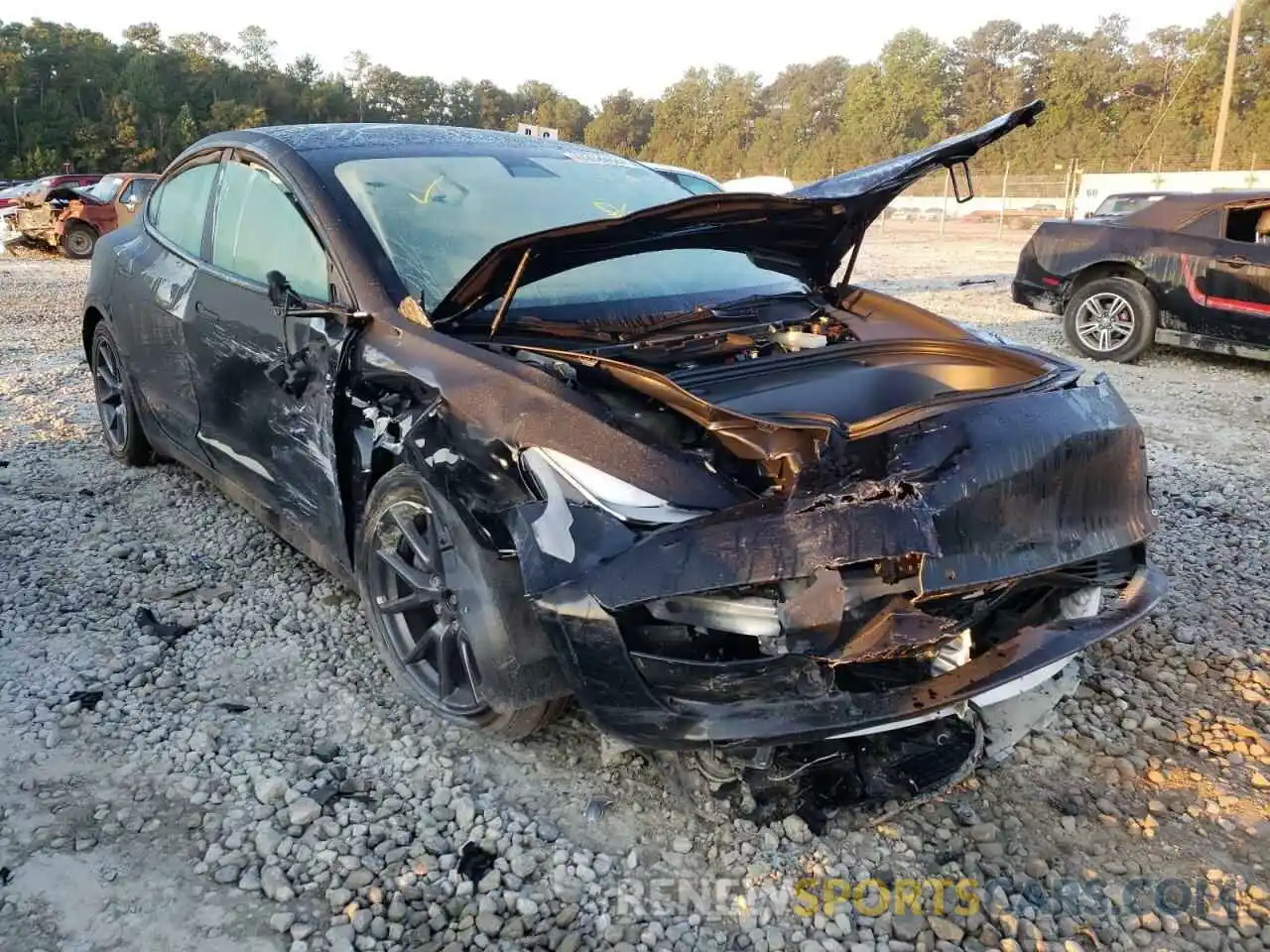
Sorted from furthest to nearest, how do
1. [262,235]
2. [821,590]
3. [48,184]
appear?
[48,184] → [262,235] → [821,590]

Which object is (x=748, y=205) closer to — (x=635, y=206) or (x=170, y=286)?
(x=635, y=206)

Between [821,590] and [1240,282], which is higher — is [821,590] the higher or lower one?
the lower one

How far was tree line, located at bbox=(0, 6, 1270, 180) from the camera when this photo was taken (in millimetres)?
47906

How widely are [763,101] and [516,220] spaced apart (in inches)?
3386

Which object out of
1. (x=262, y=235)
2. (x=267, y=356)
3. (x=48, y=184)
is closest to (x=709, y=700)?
(x=267, y=356)

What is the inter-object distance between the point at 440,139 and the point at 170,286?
4.17 ft

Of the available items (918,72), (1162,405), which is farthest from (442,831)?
(918,72)

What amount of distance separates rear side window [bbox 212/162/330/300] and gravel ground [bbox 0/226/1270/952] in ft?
3.92

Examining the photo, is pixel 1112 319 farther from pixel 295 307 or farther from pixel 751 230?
pixel 295 307

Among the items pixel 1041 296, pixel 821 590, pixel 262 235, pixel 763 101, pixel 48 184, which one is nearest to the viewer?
pixel 821 590

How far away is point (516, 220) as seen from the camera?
3.09 meters

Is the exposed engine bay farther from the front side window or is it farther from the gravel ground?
the gravel ground

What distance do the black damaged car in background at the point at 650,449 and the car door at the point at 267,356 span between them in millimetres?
16

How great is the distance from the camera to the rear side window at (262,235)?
9.62 feet
